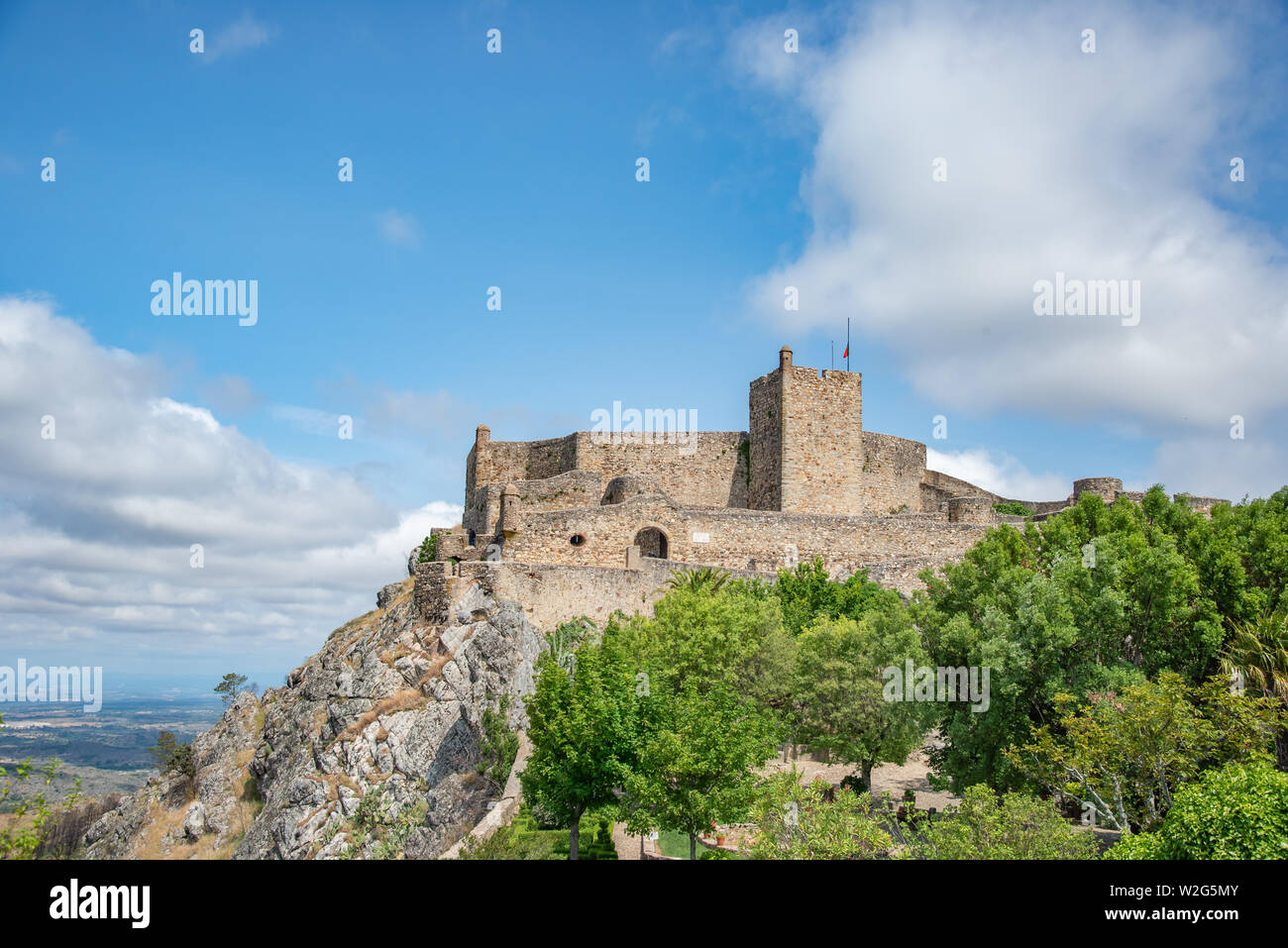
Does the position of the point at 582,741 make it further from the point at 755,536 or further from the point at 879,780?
the point at 755,536

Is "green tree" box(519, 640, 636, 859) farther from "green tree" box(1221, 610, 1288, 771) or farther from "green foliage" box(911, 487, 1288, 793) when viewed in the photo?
"green tree" box(1221, 610, 1288, 771)

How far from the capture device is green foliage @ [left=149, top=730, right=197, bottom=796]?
3496 centimetres

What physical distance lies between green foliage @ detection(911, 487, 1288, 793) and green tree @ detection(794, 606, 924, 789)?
100 cm

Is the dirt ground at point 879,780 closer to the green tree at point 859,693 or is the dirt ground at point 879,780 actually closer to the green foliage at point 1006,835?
the green tree at point 859,693

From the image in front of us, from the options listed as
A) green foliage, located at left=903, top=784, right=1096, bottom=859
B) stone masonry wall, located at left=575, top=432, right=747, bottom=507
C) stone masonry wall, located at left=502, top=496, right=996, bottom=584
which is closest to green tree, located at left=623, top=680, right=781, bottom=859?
green foliage, located at left=903, top=784, right=1096, bottom=859

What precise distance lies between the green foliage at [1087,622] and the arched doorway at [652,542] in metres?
13.6

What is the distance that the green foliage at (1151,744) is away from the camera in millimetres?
17672

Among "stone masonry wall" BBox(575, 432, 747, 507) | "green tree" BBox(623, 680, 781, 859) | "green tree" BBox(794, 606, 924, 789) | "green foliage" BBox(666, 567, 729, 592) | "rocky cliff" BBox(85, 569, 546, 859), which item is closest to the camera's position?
"green tree" BBox(623, 680, 781, 859)

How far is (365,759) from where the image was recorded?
93.0ft

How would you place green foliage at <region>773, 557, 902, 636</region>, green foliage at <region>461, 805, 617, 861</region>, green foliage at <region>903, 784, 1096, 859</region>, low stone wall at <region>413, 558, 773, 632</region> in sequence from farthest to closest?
green foliage at <region>773, 557, 902, 636</region> → low stone wall at <region>413, 558, 773, 632</region> → green foliage at <region>461, 805, 617, 861</region> → green foliage at <region>903, 784, 1096, 859</region>

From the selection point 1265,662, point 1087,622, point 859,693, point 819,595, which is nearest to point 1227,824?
point 1265,662

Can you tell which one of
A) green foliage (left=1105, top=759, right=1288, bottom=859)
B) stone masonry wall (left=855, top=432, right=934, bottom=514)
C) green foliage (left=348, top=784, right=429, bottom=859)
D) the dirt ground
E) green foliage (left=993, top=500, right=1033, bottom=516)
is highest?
stone masonry wall (left=855, top=432, right=934, bottom=514)

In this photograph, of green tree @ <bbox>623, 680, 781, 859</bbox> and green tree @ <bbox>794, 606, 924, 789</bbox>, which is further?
green tree @ <bbox>794, 606, 924, 789</bbox>
